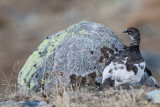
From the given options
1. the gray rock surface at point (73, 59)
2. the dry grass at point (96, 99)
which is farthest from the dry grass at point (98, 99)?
the gray rock surface at point (73, 59)

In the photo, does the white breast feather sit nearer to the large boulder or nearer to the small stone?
the large boulder

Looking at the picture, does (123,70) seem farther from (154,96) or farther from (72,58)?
(154,96)

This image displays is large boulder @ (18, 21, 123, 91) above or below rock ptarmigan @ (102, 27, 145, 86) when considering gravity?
above

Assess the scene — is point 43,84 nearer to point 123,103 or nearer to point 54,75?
point 54,75

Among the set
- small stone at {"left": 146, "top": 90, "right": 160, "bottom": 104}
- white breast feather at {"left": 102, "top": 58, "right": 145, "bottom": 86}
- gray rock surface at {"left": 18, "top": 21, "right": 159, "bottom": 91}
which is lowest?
small stone at {"left": 146, "top": 90, "right": 160, "bottom": 104}

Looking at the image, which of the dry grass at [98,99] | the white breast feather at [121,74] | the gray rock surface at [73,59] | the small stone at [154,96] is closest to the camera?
the dry grass at [98,99]

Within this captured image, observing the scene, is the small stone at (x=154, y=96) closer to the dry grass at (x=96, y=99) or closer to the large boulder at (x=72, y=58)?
the dry grass at (x=96, y=99)

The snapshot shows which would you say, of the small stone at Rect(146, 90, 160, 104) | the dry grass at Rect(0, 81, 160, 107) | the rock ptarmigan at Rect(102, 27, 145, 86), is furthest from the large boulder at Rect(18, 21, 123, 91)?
the small stone at Rect(146, 90, 160, 104)

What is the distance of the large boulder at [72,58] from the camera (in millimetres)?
8547

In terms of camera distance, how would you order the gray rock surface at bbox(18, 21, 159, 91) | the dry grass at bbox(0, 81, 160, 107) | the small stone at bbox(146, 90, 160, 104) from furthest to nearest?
1. the gray rock surface at bbox(18, 21, 159, 91)
2. the small stone at bbox(146, 90, 160, 104)
3. the dry grass at bbox(0, 81, 160, 107)

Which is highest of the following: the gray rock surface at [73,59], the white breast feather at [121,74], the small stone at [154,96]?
the gray rock surface at [73,59]

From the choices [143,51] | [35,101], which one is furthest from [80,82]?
[143,51]

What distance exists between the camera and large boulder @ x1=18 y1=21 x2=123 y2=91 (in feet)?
28.0

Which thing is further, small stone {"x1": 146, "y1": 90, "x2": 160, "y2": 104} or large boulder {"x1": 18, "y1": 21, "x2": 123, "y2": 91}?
large boulder {"x1": 18, "y1": 21, "x2": 123, "y2": 91}
